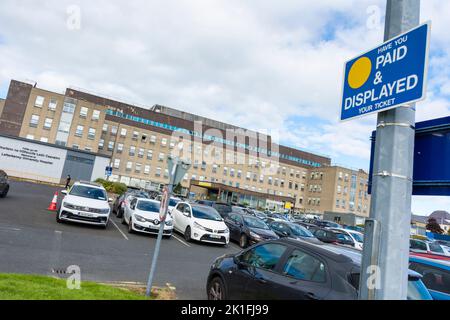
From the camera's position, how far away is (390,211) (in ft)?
7.36

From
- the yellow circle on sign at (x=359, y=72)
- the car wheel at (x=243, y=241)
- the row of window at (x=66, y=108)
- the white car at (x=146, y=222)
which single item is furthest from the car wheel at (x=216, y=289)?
the row of window at (x=66, y=108)

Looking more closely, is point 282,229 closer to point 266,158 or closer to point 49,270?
point 49,270

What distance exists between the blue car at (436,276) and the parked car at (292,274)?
6.20 feet

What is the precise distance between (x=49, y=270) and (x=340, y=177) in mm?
86039

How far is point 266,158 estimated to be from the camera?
88.4m

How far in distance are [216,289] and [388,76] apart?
4606 millimetres

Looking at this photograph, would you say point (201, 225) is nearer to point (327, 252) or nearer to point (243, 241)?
point (243, 241)

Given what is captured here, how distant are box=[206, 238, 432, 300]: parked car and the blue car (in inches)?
74.4

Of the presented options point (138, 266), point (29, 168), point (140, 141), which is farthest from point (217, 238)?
point (140, 141)

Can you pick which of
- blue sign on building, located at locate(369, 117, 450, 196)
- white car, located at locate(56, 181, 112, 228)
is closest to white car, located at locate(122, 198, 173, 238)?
white car, located at locate(56, 181, 112, 228)

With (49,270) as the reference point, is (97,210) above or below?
above

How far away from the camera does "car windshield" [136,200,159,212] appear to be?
589 inches

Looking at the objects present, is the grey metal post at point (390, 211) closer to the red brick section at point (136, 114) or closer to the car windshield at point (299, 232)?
the car windshield at point (299, 232)

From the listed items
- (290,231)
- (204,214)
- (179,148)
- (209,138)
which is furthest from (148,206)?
(209,138)
